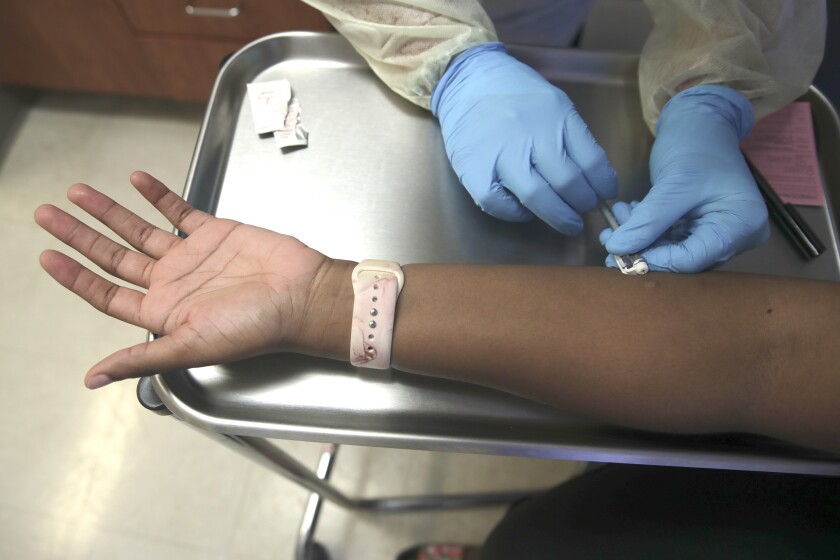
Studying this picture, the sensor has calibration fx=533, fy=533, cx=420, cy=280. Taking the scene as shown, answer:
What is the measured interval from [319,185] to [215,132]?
0.18 meters

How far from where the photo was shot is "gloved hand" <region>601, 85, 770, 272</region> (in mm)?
627

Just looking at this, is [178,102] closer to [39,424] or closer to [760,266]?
[39,424]

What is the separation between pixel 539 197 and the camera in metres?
0.65

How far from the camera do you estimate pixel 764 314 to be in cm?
59

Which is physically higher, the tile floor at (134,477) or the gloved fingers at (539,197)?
the gloved fingers at (539,197)

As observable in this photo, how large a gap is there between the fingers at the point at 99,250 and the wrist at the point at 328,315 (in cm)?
21

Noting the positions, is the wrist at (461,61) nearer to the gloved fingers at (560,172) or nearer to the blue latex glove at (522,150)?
the blue latex glove at (522,150)

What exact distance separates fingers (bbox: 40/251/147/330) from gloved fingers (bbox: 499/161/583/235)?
0.47 m

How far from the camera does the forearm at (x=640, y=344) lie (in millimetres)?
577

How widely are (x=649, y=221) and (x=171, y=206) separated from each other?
591 mm

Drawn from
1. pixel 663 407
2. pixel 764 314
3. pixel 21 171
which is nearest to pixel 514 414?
pixel 663 407

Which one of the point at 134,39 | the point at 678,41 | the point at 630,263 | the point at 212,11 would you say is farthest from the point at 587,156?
the point at 134,39

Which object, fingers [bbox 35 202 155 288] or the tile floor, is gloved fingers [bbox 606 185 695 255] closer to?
fingers [bbox 35 202 155 288]

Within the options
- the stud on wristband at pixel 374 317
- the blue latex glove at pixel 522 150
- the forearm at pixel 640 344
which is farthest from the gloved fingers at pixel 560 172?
Result: the stud on wristband at pixel 374 317
